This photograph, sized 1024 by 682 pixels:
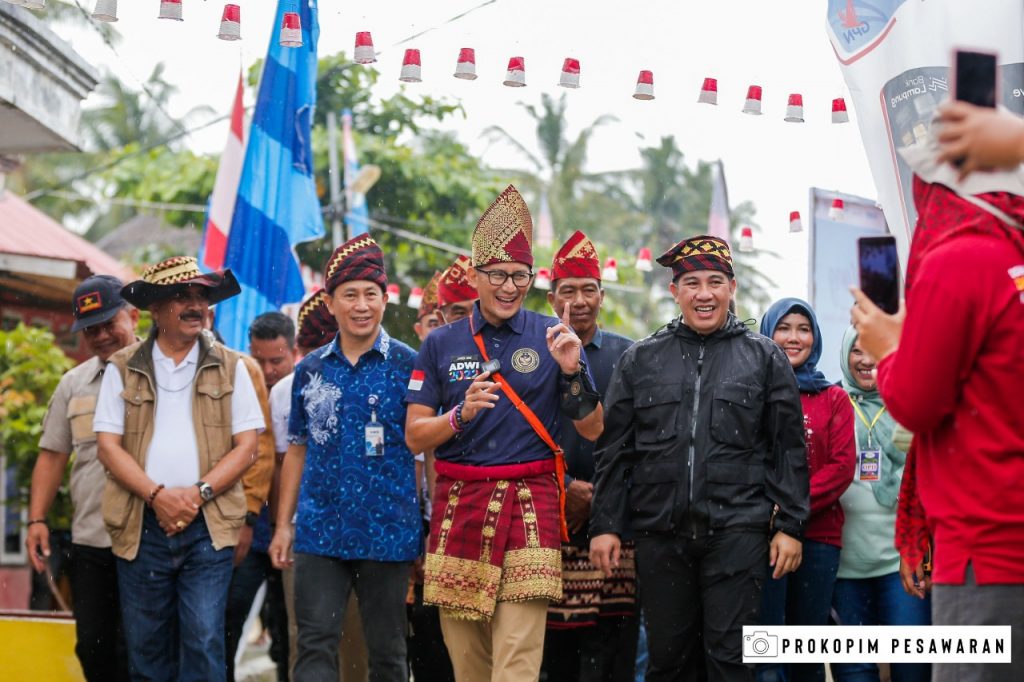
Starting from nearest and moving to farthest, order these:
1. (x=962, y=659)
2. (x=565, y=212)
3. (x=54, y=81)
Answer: (x=962, y=659) → (x=54, y=81) → (x=565, y=212)

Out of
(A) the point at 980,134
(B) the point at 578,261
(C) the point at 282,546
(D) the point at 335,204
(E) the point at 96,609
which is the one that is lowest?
(E) the point at 96,609

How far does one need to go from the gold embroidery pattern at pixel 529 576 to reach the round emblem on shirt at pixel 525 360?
0.83m

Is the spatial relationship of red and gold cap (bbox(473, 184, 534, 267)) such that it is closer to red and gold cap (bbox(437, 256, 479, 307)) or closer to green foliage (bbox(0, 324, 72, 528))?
red and gold cap (bbox(437, 256, 479, 307))

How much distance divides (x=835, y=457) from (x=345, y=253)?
2.72 meters

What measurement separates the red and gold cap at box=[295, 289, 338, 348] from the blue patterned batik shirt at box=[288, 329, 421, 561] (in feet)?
5.27

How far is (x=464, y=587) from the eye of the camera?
6.24m

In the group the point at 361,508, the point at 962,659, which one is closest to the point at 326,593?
the point at 361,508

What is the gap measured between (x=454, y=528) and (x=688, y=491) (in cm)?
107

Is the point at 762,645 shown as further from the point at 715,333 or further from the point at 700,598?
the point at 715,333

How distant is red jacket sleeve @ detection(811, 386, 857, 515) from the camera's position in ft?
22.7

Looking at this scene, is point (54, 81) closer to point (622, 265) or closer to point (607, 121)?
point (622, 265)

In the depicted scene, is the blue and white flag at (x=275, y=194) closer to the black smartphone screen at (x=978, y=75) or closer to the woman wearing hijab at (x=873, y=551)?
the woman wearing hijab at (x=873, y=551)

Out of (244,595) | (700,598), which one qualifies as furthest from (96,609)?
(700,598)

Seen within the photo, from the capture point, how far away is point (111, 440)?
23.1ft
